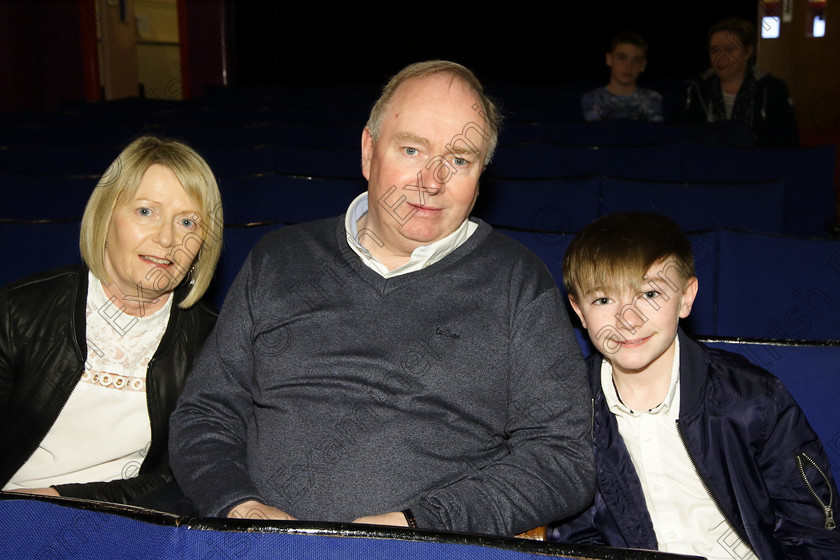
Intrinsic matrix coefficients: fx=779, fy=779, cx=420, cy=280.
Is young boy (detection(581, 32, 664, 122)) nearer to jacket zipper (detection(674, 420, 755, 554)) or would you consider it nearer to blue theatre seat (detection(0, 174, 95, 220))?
blue theatre seat (detection(0, 174, 95, 220))

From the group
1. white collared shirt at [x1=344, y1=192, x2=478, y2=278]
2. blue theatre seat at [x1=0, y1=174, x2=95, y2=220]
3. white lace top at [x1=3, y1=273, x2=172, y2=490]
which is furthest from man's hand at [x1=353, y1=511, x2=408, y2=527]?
blue theatre seat at [x1=0, y1=174, x2=95, y2=220]

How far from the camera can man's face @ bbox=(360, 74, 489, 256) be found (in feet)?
4.75

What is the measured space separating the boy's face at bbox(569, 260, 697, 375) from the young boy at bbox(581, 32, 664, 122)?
2896mm

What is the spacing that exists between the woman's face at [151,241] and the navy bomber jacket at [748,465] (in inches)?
35.7

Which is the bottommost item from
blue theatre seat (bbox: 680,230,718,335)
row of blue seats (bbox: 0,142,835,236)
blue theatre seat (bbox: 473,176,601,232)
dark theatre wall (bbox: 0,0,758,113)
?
blue theatre seat (bbox: 680,230,718,335)

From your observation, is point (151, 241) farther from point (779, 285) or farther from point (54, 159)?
point (54, 159)

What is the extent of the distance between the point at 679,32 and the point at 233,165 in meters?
7.56

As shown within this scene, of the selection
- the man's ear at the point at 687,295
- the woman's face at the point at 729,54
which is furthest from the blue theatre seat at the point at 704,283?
the woman's face at the point at 729,54

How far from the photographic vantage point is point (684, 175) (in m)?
2.97

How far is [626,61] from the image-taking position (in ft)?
13.3

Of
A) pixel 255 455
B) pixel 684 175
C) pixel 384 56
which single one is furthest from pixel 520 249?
pixel 384 56

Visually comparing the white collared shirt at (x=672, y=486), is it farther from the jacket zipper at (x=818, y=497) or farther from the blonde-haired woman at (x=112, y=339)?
the blonde-haired woman at (x=112, y=339)

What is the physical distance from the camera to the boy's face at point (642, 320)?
1356 mm

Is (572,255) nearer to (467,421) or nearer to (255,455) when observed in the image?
(467,421)
